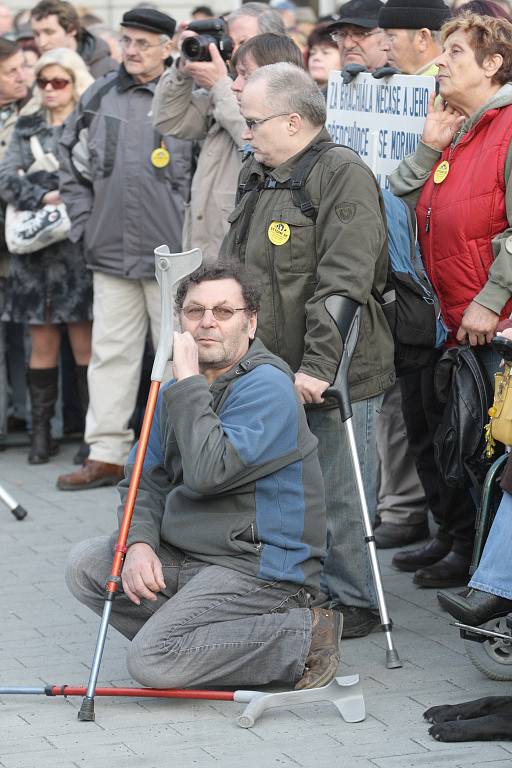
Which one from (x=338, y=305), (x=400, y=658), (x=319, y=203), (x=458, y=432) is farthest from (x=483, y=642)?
(x=319, y=203)

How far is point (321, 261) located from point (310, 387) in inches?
18.0

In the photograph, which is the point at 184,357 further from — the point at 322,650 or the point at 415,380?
the point at 415,380

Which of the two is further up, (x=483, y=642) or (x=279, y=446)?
(x=279, y=446)

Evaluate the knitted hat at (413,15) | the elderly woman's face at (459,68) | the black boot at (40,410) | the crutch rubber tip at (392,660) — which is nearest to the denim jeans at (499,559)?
the crutch rubber tip at (392,660)

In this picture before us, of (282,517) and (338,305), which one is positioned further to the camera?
(338,305)

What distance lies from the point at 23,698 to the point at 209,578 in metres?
0.72

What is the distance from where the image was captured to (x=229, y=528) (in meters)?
4.76

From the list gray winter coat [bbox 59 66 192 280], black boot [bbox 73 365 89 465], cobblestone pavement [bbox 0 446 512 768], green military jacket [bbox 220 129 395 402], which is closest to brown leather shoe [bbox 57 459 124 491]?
black boot [bbox 73 365 89 465]

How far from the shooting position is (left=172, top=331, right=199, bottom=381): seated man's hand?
15.4ft

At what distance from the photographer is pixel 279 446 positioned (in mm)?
4730

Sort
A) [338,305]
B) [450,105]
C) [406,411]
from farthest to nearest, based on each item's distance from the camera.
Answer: [406,411] → [450,105] → [338,305]

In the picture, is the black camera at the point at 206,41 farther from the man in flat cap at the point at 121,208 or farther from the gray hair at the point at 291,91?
the gray hair at the point at 291,91

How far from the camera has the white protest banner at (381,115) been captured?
590cm

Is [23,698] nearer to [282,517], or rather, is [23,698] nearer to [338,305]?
[282,517]
